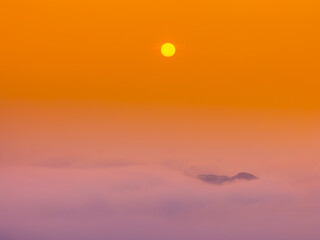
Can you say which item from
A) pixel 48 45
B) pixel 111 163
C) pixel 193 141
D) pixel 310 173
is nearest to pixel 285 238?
pixel 310 173

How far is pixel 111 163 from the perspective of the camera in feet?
11.4

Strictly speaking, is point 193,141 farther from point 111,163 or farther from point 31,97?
point 31,97

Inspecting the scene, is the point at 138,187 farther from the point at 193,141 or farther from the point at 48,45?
the point at 48,45

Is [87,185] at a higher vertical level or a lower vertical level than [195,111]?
lower

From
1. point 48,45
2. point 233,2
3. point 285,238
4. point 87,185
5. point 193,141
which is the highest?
point 233,2

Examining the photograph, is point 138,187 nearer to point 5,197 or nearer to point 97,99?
point 97,99

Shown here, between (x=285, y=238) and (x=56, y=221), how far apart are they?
1578 mm

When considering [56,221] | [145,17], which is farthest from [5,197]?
[145,17]

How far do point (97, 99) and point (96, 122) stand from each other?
16 cm

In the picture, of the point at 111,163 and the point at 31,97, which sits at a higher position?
the point at 31,97

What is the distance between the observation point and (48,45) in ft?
11.4

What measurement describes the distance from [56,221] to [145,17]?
1.51 metres

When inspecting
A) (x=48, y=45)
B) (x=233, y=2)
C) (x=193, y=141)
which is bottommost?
(x=193, y=141)

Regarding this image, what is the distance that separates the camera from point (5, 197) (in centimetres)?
345
